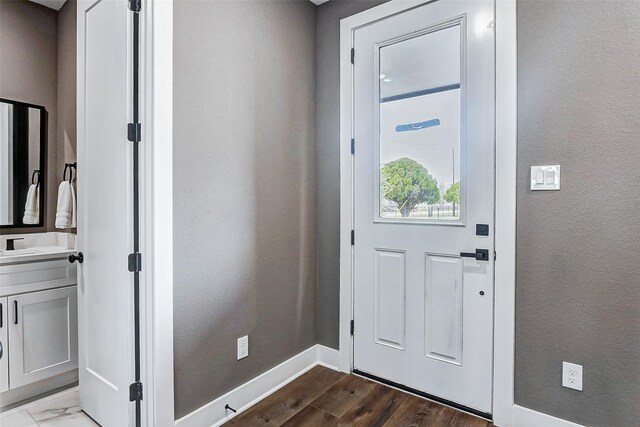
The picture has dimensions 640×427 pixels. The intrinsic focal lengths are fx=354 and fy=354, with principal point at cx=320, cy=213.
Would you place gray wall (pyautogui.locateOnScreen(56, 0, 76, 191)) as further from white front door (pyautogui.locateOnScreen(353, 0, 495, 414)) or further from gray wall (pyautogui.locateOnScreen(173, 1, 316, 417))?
white front door (pyautogui.locateOnScreen(353, 0, 495, 414))

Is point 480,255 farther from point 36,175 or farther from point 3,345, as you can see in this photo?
point 36,175

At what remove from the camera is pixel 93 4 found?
1.90 m

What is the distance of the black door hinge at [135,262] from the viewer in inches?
65.9

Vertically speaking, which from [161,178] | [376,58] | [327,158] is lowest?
[161,178]

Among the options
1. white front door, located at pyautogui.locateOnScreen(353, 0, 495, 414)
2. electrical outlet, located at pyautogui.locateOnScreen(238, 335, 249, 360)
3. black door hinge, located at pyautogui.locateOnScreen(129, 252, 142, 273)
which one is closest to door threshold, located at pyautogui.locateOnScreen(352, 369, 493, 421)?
white front door, located at pyautogui.locateOnScreen(353, 0, 495, 414)

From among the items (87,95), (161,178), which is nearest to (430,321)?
(161,178)

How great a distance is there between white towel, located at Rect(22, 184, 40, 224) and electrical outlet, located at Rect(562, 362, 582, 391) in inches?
143

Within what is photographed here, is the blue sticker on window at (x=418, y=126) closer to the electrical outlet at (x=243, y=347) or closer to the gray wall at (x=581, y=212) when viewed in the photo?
the gray wall at (x=581, y=212)

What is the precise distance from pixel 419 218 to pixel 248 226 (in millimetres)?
1061

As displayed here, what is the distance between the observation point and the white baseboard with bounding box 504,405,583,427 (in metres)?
1.78

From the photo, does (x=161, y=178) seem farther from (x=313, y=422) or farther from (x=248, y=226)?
(x=313, y=422)

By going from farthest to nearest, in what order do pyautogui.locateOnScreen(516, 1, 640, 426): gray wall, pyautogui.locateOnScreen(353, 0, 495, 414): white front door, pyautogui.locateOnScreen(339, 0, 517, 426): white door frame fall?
pyautogui.locateOnScreen(353, 0, 495, 414): white front door
pyautogui.locateOnScreen(339, 0, 517, 426): white door frame
pyautogui.locateOnScreen(516, 1, 640, 426): gray wall

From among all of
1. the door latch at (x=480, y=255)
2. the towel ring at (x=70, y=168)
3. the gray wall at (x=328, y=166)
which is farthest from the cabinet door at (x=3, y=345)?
the door latch at (x=480, y=255)

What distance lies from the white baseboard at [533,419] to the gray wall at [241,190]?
4.47 feet
